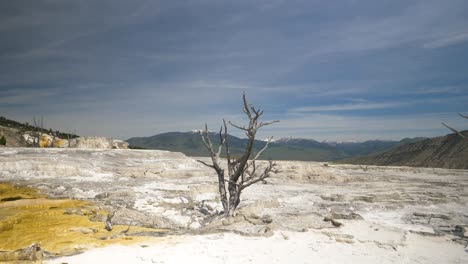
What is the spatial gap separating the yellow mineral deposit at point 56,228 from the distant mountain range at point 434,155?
7427 cm

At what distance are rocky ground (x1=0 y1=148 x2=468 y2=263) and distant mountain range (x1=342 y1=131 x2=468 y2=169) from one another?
50822 millimetres

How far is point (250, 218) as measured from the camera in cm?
1149

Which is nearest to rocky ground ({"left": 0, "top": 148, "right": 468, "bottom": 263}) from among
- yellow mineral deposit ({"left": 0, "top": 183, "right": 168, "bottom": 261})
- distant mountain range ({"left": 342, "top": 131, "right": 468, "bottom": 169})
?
yellow mineral deposit ({"left": 0, "top": 183, "right": 168, "bottom": 261})

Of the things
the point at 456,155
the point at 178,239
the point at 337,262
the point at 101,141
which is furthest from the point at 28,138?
the point at 456,155

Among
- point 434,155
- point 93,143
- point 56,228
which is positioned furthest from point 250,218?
point 434,155

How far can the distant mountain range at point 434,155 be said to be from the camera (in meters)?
68.2

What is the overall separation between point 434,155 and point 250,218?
80843 mm

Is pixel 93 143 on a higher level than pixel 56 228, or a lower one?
higher

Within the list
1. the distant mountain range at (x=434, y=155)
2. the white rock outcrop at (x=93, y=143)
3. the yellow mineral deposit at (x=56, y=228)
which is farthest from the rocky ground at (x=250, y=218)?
the distant mountain range at (x=434, y=155)

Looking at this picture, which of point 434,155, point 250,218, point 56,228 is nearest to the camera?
point 56,228

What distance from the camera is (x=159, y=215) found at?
567 inches

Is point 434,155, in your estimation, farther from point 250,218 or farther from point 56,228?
point 56,228

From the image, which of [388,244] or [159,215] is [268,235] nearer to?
[388,244]

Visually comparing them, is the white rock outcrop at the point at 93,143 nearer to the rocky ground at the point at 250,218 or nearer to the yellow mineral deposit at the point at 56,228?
the rocky ground at the point at 250,218
